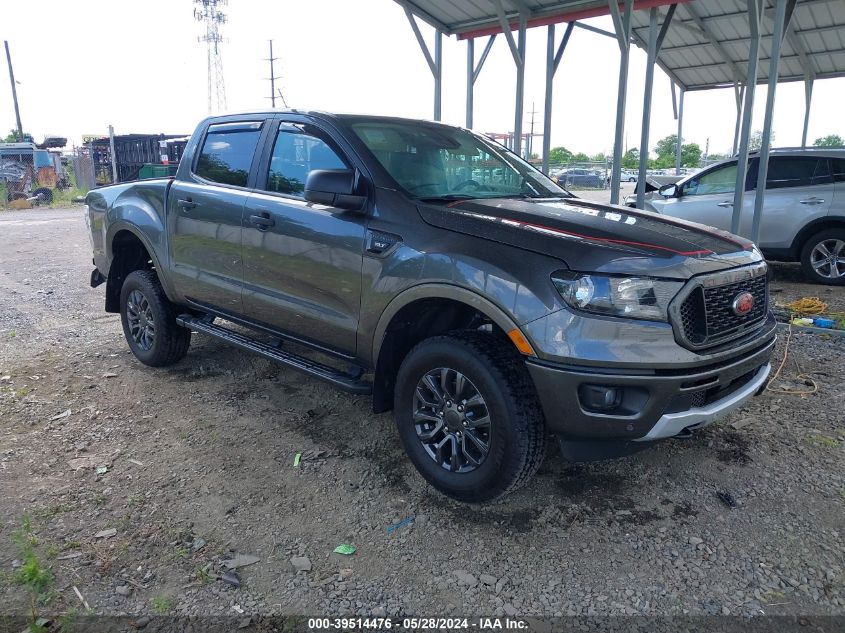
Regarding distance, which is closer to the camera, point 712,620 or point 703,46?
point 712,620

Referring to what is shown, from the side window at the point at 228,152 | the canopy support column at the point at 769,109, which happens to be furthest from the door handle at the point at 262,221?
the canopy support column at the point at 769,109

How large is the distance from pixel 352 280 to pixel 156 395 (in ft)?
7.05

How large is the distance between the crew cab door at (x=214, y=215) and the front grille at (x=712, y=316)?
9.08ft

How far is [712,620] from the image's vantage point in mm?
2422

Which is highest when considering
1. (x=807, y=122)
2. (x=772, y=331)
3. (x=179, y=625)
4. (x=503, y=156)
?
(x=807, y=122)

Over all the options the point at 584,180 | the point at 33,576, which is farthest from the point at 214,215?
the point at 584,180

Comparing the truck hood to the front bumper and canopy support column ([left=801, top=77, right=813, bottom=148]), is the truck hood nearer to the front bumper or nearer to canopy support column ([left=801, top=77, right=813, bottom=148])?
the front bumper

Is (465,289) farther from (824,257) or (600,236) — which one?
(824,257)

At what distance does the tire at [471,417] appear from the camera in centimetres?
285

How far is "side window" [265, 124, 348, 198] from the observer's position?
149 inches

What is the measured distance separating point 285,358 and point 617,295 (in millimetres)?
2142

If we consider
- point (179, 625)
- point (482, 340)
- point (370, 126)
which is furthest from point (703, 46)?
point (179, 625)

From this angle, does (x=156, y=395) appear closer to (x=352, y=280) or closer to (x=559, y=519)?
(x=352, y=280)

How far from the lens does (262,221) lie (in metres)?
3.96
